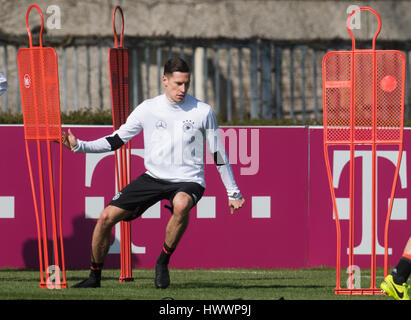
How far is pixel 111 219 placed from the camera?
27.0 ft

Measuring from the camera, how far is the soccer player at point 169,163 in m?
8.25

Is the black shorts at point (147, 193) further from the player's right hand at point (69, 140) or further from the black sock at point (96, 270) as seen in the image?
the player's right hand at point (69, 140)

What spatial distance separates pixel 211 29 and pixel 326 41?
2.07 metres

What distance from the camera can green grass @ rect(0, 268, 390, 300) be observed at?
7711mm

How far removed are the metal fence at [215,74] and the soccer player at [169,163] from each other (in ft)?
23.2

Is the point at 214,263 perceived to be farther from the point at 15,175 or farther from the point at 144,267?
the point at 15,175

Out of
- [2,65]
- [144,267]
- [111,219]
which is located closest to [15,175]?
[144,267]

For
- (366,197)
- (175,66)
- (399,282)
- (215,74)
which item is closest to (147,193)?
(175,66)

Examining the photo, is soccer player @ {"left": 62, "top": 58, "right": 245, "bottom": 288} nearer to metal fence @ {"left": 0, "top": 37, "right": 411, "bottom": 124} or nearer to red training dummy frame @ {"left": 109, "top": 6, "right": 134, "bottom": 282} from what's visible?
red training dummy frame @ {"left": 109, "top": 6, "right": 134, "bottom": 282}

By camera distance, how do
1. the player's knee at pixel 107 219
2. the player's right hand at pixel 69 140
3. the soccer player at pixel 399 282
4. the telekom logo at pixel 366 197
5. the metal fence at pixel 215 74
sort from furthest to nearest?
1. the metal fence at pixel 215 74
2. the telekom logo at pixel 366 197
3. the player's knee at pixel 107 219
4. the player's right hand at pixel 69 140
5. the soccer player at pixel 399 282

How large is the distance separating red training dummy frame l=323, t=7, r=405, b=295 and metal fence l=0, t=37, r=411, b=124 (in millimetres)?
7361

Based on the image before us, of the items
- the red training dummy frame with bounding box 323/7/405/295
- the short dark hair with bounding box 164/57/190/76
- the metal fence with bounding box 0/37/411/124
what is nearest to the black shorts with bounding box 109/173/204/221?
the short dark hair with bounding box 164/57/190/76

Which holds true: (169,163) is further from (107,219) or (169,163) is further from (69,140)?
(69,140)

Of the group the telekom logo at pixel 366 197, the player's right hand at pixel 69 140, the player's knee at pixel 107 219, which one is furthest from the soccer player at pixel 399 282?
the telekom logo at pixel 366 197
